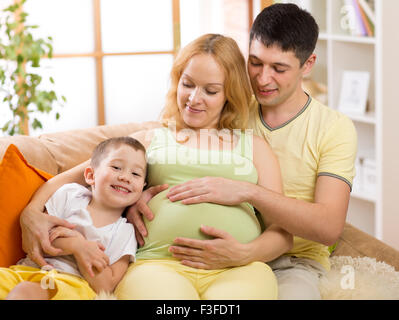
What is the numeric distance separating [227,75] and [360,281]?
70cm

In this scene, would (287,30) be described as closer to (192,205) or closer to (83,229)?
(192,205)

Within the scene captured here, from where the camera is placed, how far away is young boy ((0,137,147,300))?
1317mm

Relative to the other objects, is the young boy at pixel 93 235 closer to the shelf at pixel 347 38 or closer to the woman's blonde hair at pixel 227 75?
the woman's blonde hair at pixel 227 75

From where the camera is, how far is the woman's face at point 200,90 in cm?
159

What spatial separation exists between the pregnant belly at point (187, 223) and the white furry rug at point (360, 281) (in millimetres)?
271

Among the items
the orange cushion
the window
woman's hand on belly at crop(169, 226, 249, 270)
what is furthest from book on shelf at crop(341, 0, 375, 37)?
the orange cushion

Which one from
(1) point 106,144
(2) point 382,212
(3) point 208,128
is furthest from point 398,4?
(1) point 106,144

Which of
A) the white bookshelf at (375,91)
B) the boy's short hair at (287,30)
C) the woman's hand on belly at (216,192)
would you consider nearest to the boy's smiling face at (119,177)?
the woman's hand on belly at (216,192)

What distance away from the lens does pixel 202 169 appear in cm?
159

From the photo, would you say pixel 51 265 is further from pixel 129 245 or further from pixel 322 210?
pixel 322 210

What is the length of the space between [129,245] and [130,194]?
0.14 meters

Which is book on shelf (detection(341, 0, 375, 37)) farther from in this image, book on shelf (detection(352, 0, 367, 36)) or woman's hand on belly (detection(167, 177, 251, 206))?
woman's hand on belly (detection(167, 177, 251, 206))

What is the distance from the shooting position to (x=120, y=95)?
162 inches

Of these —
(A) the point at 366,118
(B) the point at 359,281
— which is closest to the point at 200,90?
(B) the point at 359,281
